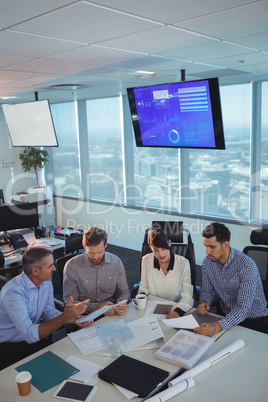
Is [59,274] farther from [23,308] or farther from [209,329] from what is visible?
[209,329]

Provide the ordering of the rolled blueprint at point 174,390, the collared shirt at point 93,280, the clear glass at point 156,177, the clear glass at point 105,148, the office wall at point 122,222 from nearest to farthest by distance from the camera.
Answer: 1. the rolled blueprint at point 174,390
2. the collared shirt at point 93,280
3. the office wall at point 122,222
4. the clear glass at point 156,177
5. the clear glass at point 105,148

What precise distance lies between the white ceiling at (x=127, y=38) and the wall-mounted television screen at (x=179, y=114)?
29 cm

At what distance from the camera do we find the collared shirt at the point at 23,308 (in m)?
2.62

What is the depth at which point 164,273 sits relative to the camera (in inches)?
132

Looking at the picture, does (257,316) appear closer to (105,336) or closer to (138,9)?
(105,336)

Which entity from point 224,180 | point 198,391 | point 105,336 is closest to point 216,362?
point 198,391

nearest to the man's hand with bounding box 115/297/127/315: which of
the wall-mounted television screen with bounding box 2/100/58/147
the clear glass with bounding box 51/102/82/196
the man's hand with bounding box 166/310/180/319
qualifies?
the man's hand with bounding box 166/310/180/319

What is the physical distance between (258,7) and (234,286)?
2047 millimetres

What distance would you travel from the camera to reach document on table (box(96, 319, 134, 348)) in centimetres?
258

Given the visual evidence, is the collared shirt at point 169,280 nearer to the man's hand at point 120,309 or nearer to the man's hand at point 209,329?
the man's hand at point 120,309

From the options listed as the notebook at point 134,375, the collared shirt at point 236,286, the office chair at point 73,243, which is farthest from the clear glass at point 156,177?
the notebook at point 134,375

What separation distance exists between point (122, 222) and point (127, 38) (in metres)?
5.14

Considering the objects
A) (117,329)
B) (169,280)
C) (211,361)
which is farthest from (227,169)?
(211,361)

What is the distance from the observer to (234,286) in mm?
3086
